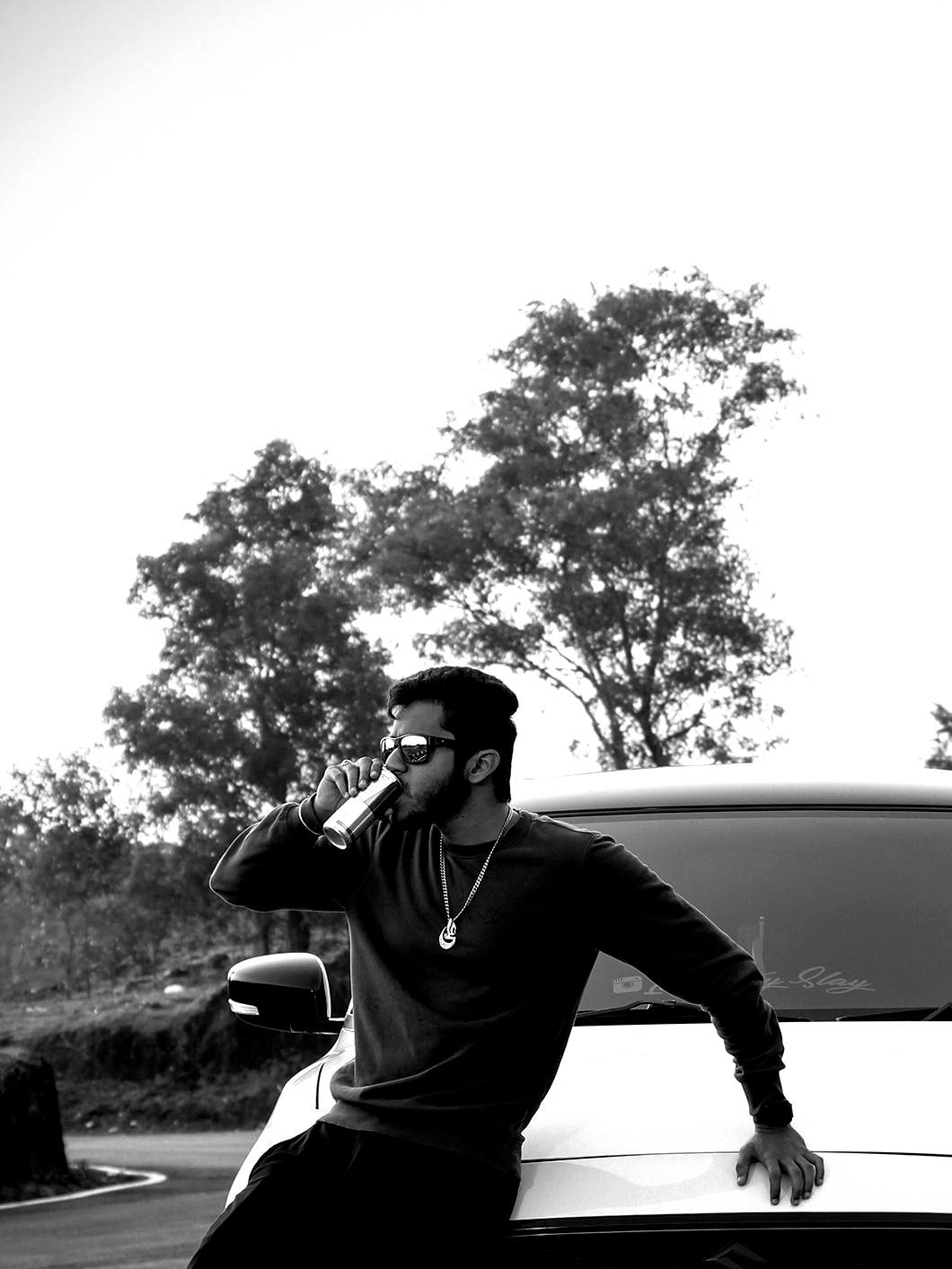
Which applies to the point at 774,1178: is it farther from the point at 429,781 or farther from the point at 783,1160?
the point at 429,781

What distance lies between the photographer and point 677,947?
279cm

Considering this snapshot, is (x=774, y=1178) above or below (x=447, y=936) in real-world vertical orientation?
below

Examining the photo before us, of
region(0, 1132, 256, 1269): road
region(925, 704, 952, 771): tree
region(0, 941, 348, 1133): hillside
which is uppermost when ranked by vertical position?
region(925, 704, 952, 771): tree

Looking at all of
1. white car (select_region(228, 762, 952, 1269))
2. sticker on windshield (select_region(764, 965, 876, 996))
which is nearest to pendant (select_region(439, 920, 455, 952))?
white car (select_region(228, 762, 952, 1269))

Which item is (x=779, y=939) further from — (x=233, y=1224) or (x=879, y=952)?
(x=233, y=1224)

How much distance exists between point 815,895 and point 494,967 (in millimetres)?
1128

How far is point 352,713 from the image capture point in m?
33.6

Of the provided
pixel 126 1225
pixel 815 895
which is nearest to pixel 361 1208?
pixel 815 895

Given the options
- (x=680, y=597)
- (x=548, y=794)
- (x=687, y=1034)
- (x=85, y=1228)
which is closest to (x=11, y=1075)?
(x=85, y=1228)

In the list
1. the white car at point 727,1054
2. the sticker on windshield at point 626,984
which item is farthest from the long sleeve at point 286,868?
the sticker on windshield at point 626,984

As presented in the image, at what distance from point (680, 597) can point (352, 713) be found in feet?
27.7

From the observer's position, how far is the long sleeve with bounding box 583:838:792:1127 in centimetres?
268

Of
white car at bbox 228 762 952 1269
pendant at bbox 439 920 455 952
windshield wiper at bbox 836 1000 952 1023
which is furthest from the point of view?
windshield wiper at bbox 836 1000 952 1023

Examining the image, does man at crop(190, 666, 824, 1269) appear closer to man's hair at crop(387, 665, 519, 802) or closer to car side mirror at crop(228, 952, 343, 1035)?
man's hair at crop(387, 665, 519, 802)
